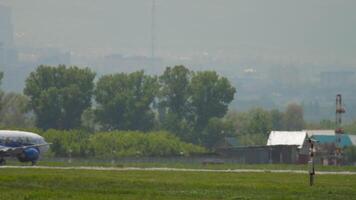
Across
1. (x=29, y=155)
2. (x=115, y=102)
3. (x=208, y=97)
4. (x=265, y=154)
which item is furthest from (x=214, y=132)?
(x=29, y=155)

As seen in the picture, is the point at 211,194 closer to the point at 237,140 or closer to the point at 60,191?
the point at 60,191

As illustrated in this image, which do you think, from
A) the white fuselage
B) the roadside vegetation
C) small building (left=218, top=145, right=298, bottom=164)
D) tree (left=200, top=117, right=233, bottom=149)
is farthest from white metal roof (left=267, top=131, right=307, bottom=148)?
the white fuselage

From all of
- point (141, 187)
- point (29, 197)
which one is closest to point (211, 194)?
point (141, 187)

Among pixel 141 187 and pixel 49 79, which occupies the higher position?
pixel 49 79

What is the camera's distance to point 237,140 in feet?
616

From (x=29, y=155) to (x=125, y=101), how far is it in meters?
79.4

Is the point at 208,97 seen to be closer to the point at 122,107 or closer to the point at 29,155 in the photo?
the point at 122,107

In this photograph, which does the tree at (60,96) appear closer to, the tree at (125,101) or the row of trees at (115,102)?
the row of trees at (115,102)

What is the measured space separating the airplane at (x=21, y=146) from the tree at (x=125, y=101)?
6630 cm

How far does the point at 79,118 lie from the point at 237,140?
81.0 feet

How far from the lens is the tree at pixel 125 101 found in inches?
7431

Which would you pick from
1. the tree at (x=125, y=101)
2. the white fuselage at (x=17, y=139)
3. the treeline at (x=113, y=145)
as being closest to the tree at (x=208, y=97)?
the tree at (x=125, y=101)

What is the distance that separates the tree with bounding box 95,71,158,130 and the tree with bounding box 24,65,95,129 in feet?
9.04

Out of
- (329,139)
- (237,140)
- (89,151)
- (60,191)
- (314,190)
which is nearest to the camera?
(60,191)
